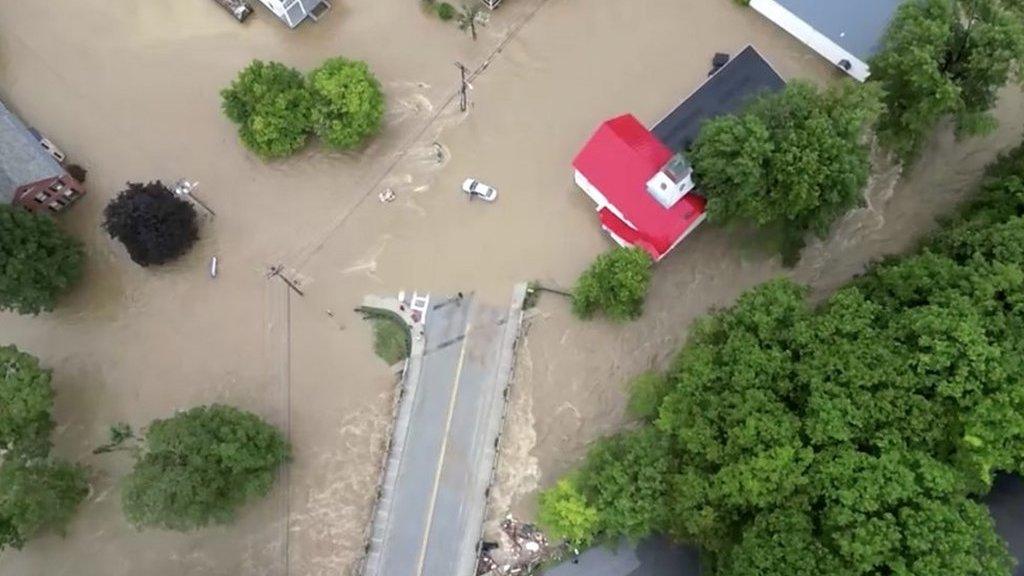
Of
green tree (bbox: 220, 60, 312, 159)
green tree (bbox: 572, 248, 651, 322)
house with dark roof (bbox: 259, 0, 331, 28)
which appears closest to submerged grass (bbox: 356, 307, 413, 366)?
green tree (bbox: 572, 248, 651, 322)

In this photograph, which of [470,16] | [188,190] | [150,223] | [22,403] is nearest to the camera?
[22,403]

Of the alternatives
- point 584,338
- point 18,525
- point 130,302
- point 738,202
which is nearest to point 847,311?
point 738,202

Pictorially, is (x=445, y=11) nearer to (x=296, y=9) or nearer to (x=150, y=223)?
(x=296, y=9)

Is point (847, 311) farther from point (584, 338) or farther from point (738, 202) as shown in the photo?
point (584, 338)

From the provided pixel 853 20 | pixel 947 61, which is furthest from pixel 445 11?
pixel 947 61

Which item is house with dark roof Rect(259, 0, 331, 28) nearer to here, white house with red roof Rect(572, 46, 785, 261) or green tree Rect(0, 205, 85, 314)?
green tree Rect(0, 205, 85, 314)
